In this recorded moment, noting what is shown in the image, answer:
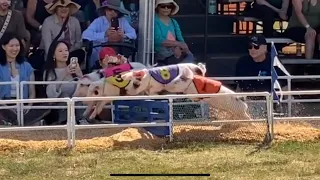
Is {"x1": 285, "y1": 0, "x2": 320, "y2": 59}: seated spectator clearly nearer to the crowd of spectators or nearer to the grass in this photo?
the crowd of spectators

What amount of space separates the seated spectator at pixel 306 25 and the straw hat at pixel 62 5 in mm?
3225

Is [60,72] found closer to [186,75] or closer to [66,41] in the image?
[66,41]

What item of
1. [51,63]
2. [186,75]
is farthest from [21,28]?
[186,75]

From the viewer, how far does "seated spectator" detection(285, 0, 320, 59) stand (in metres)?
12.3

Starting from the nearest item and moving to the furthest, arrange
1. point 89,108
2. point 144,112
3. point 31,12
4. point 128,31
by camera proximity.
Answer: point 144,112
point 89,108
point 128,31
point 31,12

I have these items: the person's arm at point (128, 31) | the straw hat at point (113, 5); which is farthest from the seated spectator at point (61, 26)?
the person's arm at point (128, 31)

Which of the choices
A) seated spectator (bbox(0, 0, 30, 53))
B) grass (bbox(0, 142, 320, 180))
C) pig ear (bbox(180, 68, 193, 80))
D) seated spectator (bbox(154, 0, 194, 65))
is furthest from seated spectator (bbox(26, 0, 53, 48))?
grass (bbox(0, 142, 320, 180))

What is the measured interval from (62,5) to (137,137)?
96.7 inches

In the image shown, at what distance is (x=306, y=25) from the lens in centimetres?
1230

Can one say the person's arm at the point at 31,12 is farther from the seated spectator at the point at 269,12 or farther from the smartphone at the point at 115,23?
the seated spectator at the point at 269,12

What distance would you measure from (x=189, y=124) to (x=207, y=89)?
0.62 metres

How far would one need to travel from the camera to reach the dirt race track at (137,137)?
8.73m

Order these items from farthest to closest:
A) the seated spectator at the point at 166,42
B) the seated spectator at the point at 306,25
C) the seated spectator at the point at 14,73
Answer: the seated spectator at the point at 306,25, the seated spectator at the point at 166,42, the seated spectator at the point at 14,73

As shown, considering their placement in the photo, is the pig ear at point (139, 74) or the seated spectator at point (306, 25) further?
the seated spectator at point (306, 25)
